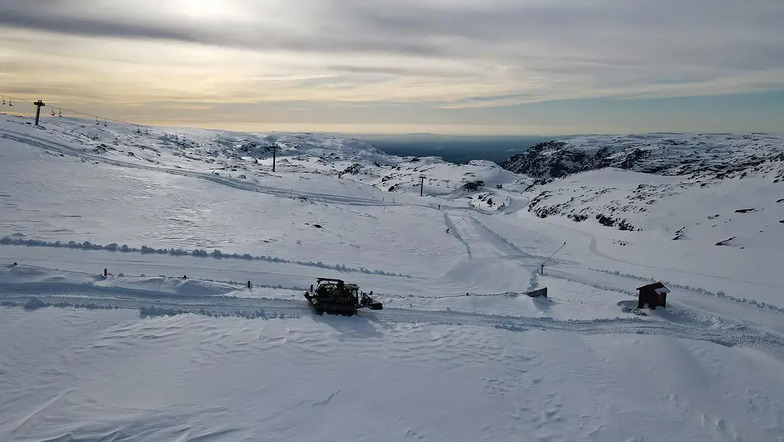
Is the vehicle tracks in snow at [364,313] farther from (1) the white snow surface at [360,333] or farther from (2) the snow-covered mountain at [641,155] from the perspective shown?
(2) the snow-covered mountain at [641,155]

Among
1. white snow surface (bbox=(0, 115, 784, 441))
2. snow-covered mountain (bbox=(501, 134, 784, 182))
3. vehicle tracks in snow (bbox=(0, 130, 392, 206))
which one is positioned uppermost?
snow-covered mountain (bbox=(501, 134, 784, 182))

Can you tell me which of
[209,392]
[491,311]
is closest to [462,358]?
[491,311]

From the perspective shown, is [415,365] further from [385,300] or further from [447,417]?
[385,300]

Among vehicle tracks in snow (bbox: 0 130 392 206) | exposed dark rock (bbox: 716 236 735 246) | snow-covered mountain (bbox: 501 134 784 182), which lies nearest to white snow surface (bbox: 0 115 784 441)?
exposed dark rock (bbox: 716 236 735 246)

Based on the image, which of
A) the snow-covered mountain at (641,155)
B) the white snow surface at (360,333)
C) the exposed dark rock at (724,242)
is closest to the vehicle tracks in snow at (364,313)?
the white snow surface at (360,333)

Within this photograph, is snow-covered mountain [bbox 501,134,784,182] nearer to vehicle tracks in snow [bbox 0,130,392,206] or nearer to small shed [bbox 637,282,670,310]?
vehicle tracks in snow [bbox 0,130,392,206]

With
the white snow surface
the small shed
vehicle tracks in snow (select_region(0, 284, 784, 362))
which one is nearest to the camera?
the white snow surface
